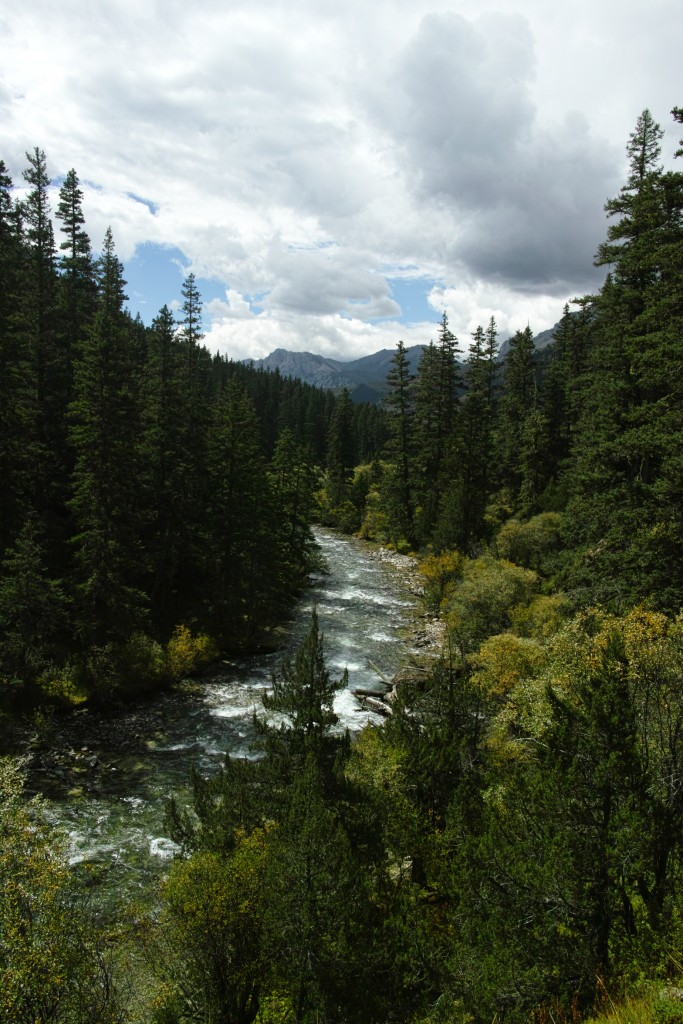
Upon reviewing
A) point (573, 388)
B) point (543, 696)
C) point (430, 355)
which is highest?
point (430, 355)

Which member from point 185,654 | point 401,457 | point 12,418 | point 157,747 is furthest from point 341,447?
point 157,747

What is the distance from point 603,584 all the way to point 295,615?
2297cm

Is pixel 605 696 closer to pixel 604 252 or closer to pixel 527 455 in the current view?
pixel 604 252

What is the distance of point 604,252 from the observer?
1030 inches

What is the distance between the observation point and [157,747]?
74.0 ft

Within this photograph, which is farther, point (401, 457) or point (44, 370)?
point (401, 457)

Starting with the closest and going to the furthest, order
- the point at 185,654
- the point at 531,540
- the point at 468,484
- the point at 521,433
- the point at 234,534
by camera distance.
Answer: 1. the point at 185,654
2. the point at 234,534
3. the point at 531,540
4. the point at 468,484
5. the point at 521,433

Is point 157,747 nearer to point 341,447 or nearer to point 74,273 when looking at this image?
point 74,273

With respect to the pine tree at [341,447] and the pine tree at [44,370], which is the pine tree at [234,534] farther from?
the pine tree at [341,447]

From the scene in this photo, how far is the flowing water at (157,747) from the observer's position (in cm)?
1666

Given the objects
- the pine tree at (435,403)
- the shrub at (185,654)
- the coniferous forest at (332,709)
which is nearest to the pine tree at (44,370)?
the coniferous forest at (332,709)

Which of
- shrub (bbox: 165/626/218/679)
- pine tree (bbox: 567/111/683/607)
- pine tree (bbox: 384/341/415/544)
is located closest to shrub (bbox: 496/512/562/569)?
pine tree (bbox: 567/111/683/607)

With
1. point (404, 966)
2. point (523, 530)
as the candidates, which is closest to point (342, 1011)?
point (404, 966)

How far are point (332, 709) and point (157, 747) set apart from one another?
1112cm
